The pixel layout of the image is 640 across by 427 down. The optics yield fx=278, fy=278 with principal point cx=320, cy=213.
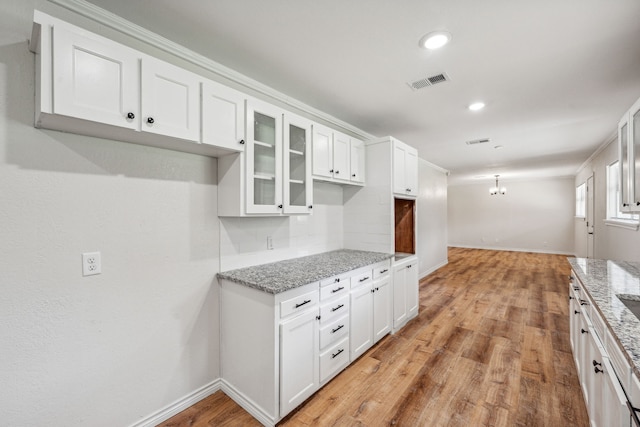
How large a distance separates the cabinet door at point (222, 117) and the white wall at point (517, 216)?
32.8ft

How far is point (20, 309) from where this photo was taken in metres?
1.38

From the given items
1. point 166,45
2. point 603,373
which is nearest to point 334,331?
point 603,373

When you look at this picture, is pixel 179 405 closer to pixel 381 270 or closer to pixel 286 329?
pixel 286 329

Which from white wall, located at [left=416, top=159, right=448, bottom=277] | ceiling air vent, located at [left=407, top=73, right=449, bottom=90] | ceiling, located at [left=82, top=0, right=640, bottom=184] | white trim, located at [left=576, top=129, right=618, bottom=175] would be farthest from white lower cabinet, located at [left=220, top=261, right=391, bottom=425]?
white trim, located at [left=576, top=129, right=618, bottom=175]

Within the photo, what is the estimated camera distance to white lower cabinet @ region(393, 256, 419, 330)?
3201 millimetres

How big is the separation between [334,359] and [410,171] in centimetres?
237

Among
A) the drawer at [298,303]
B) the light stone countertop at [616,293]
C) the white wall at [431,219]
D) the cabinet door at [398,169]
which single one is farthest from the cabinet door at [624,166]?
the white wall at [431,219]

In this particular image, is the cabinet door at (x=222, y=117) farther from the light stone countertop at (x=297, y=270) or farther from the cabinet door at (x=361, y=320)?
the cabinet door at (x=361, y=320)

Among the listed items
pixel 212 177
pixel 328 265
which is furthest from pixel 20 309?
pixel 328 265

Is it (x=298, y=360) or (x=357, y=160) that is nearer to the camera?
(x=298, y=360)

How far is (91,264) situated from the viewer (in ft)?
5.23

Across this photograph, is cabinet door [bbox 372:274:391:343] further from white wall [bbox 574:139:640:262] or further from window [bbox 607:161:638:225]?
window [bbox 607:161:638:225]

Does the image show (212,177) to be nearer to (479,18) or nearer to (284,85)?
(284,85)

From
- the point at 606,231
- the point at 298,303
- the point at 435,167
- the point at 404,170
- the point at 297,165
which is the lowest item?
the point at 298,303
